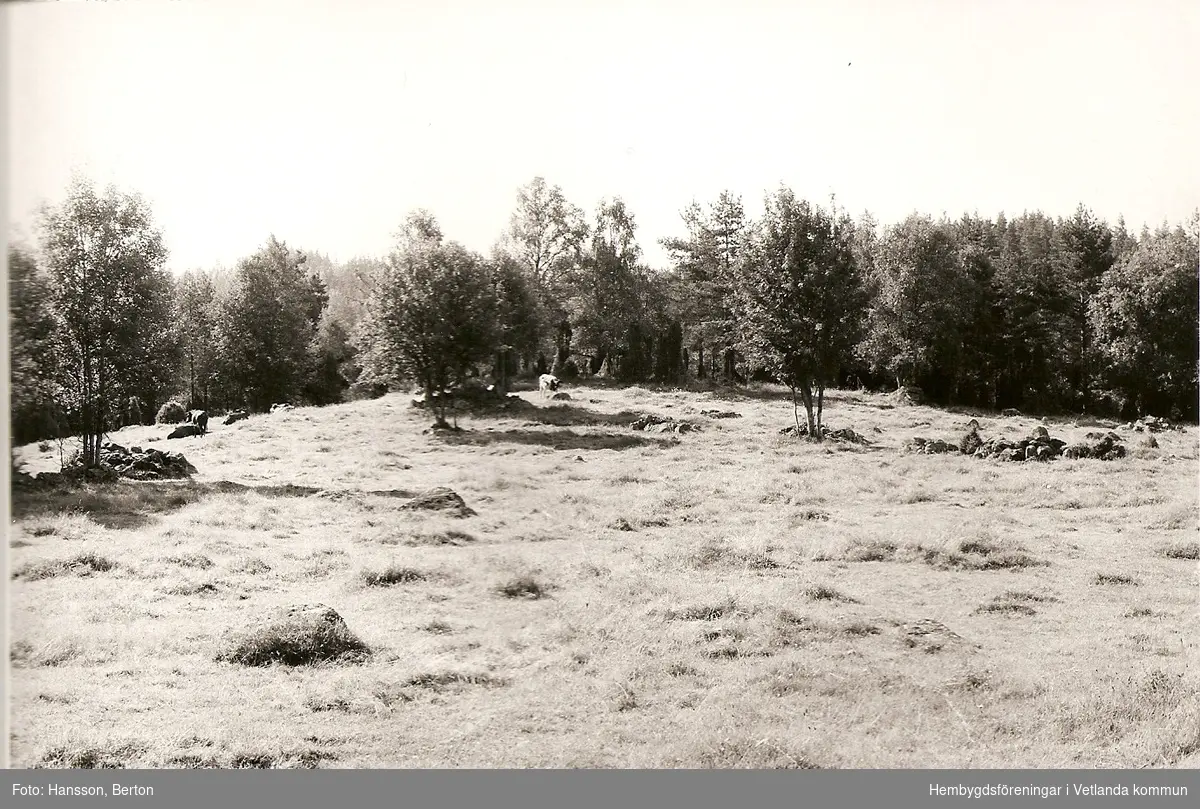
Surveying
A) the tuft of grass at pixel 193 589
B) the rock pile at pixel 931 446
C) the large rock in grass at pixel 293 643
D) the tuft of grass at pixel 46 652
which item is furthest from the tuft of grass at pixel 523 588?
the rock pile at pixel 931 446

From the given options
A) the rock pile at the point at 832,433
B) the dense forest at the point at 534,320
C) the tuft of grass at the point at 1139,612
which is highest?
the dense forest at the point at 534,320

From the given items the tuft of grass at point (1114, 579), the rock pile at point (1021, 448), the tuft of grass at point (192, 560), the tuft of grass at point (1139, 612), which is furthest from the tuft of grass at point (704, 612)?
the rock pile at point (1021, 448)

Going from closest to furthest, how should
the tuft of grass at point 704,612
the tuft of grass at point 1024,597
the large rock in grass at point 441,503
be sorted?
1. the tuft of grass at point 704,612
2. the tuft of grass at point 1024,597
3. the large rock in grass at point 441,503

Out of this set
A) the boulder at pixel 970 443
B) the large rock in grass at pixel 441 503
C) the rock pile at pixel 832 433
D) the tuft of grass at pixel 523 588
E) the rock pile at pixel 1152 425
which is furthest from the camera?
the rock pile at pixel 1152 425

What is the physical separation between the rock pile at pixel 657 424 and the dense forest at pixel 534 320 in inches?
19.0

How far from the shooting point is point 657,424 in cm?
862

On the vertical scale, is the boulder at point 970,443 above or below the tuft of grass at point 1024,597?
above

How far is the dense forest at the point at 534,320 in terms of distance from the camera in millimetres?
6793

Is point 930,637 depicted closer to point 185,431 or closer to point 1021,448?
point 185,431

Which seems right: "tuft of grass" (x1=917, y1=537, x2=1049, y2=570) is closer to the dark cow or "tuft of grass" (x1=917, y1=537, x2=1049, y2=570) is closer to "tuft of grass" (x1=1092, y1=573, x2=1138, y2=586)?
"tuft of grass" (x1=1092, y1=573, x2=1138, y2=586)

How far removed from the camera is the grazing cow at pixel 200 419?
9.29m

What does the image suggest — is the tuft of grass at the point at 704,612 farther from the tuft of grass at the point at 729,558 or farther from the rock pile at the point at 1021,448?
the rock pile at the point at 1021,448

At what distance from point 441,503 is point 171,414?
197 inches

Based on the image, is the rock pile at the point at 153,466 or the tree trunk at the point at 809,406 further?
the tree trunk at the point at 809,406
